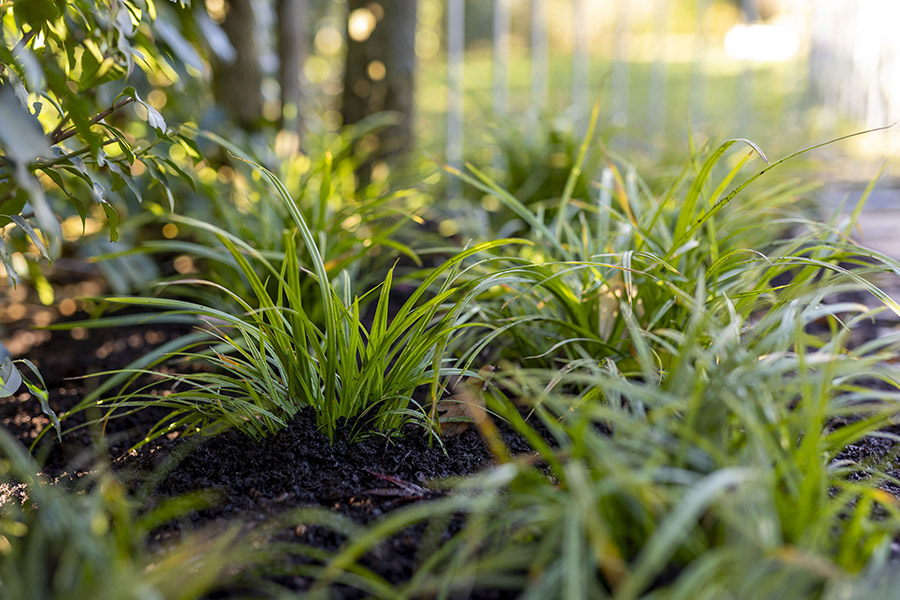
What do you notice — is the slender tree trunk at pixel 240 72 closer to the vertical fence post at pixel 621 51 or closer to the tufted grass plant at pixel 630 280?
the tufted grass plant at pixel 630 280

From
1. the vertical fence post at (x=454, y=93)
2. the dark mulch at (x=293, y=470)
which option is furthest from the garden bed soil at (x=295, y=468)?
the vertical fence post at (x=454, y=93)

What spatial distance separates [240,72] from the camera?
8.63ft

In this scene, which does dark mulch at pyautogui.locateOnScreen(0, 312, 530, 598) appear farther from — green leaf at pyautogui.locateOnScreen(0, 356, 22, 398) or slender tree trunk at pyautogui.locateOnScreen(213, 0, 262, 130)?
slender tree trunk at pyautogui.locateOnScreen(213, 0, 262, 130)

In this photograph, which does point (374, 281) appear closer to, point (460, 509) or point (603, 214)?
point (603, 214)

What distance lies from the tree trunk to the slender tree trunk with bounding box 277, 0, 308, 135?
0.30 m

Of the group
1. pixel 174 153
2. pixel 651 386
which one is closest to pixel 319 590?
pixel 651 386

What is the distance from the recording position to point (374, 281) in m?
2.05

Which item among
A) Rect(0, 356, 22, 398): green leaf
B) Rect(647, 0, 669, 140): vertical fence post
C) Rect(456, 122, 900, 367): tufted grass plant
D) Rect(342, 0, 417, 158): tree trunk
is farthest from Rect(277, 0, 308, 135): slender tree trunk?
Rect(647, 0, 669, 140): vertical fence post

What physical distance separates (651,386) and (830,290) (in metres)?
0.30

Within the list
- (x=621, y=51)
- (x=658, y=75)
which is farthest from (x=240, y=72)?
(x=658, y=75)

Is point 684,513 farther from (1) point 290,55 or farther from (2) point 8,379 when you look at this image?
(1) point 290,55

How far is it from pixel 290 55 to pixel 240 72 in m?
0.23

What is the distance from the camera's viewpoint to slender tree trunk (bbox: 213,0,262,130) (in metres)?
2.58

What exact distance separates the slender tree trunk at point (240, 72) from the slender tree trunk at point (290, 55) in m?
0.12
